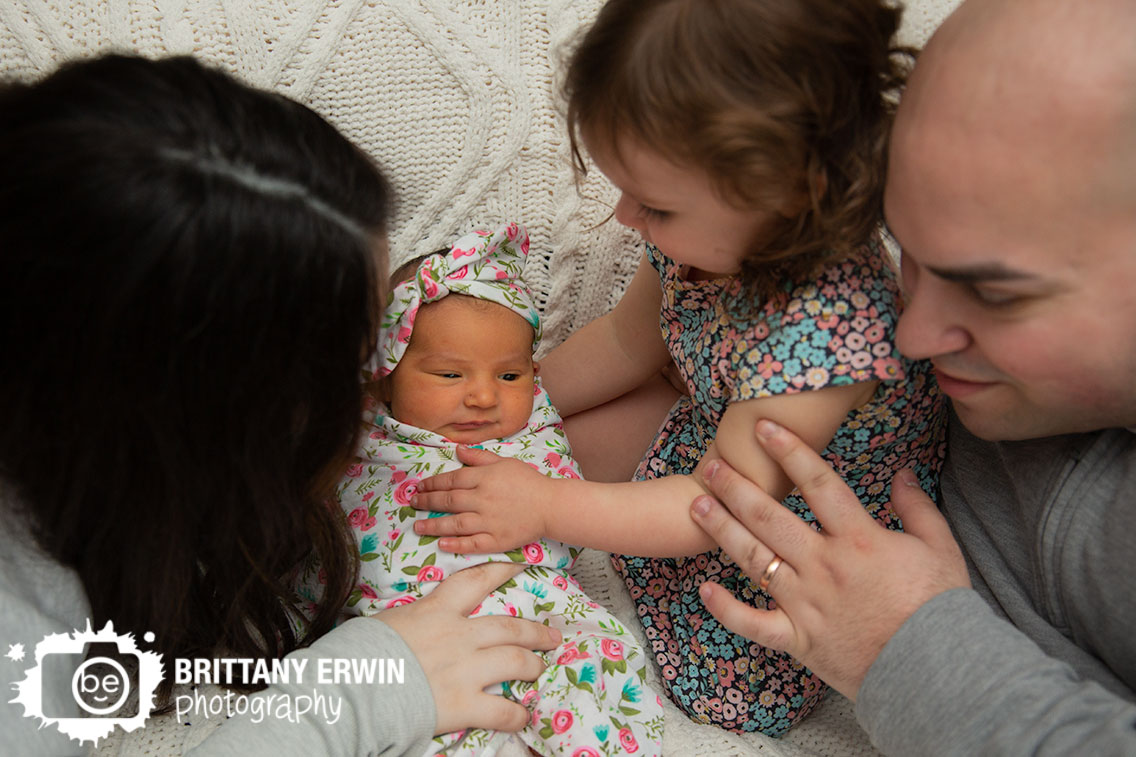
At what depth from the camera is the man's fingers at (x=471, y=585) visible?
1.14 meters

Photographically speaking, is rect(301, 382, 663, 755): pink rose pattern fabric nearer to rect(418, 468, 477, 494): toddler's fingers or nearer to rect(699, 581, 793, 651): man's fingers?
rect(418, 468, 477, 494): toddler's fingers

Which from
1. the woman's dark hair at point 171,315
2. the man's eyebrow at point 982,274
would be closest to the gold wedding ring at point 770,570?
the man's eyebrow at point 982,274

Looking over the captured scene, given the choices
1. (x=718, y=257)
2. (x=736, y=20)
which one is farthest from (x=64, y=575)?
(x=736, y=20)

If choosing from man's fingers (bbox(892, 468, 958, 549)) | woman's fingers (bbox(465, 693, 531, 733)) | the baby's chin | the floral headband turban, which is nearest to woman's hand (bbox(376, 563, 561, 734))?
woman's fingers (bbox(465, 693, 531, 733))

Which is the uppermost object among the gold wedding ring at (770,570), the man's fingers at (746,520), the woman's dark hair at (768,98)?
the woman's dark hair at (768,98)

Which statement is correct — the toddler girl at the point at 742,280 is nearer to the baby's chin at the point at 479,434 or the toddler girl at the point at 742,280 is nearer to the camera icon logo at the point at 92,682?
the baby's chin at the point at 479,434

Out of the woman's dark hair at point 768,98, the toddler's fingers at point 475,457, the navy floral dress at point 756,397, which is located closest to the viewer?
the woman's dark hair at point 768,98

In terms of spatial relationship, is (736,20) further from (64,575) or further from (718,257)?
(64,575)

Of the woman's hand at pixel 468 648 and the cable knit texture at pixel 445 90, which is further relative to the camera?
the cable knit texture at pixel 445 90

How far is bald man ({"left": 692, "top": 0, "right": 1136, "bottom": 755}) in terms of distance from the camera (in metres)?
0.77

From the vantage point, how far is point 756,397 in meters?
1.05

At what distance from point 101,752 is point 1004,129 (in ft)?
4.13

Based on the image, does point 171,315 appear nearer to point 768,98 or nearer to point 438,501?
point 438,501

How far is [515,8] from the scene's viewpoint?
1.42 m
